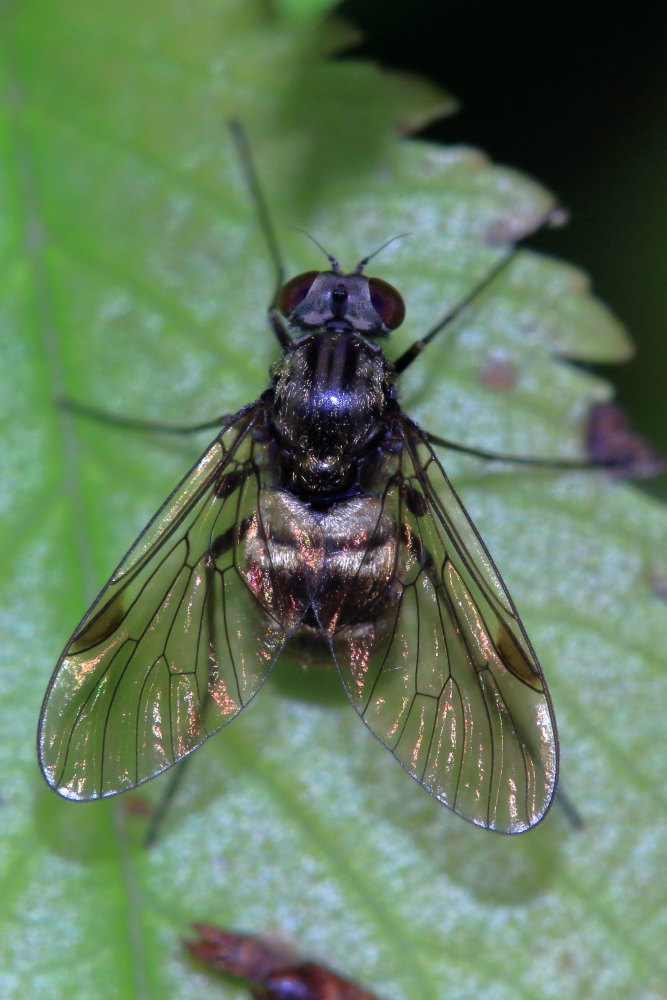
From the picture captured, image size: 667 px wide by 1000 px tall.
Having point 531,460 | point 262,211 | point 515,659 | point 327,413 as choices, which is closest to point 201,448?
point 327,413

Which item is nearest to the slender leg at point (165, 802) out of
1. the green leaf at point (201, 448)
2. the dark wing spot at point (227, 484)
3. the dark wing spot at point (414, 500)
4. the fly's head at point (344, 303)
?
the green leaf at point (201, 448)

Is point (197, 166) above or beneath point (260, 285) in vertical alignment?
above

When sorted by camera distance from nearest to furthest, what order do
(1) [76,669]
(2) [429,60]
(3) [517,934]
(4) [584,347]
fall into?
(1) [76,669] < (3) [517,934] < (4) [584,347] < (2) [429,60]

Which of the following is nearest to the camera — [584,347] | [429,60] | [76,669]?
[76,669]

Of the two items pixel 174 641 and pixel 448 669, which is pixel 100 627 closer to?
pixel 174 641

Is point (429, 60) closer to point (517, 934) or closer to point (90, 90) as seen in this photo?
point (90, 90)

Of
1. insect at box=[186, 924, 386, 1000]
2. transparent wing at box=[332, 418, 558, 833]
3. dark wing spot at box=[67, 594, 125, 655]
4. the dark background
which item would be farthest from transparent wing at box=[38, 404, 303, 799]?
the dark background

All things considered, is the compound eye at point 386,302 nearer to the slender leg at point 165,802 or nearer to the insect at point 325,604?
the insect at point 325,604

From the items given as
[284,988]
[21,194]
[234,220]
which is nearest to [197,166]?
[234,220]
